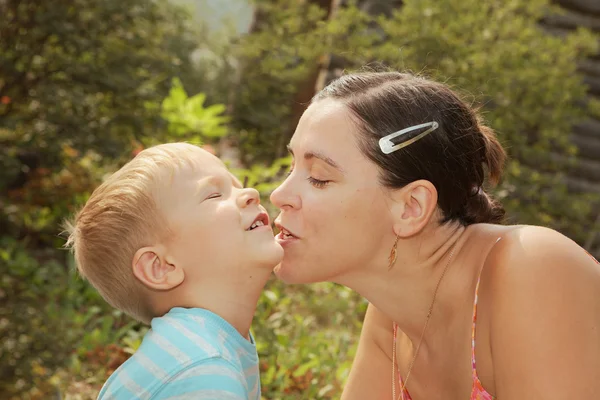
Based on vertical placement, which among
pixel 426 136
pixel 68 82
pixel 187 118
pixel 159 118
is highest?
pixel 426 136

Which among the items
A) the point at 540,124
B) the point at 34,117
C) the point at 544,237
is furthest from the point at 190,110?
the point at 544,237

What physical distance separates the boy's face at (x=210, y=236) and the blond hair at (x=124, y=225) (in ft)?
0.13

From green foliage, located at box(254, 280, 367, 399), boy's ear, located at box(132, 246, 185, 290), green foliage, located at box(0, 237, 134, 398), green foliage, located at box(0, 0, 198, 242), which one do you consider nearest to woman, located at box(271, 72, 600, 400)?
boy's ear, located at box(132, 246, 185, 290)

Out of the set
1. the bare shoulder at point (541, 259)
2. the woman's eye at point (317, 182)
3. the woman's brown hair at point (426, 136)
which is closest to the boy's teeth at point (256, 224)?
the woman's eye at point (317, 182)

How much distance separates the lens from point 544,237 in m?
2.13

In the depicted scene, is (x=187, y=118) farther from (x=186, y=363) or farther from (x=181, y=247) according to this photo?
(x=186, y=363)

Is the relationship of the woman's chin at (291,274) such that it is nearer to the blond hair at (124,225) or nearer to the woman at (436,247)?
the woman at (436,247)

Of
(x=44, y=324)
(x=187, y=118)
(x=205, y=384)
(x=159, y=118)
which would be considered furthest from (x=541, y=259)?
(x=187, y=118)

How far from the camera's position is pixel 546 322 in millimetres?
1995

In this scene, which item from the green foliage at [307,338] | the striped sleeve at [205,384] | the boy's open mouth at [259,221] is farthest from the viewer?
the green foliage at [307,338]

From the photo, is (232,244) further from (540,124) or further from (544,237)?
(540,124)

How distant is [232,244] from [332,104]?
1.80 ft

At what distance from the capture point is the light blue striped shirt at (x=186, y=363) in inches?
78.3

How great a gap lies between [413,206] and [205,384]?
0.85 m
